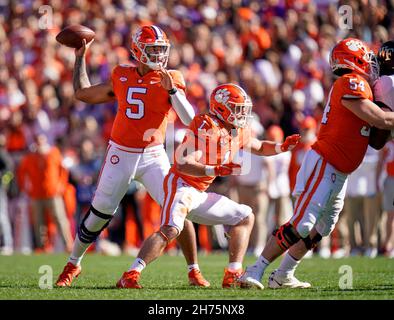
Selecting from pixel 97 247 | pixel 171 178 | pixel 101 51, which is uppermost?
pixel 171 178

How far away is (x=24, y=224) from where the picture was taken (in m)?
13.8

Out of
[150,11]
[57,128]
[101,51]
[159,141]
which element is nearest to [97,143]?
[57,128]

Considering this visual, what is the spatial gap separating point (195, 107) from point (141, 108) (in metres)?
6.26

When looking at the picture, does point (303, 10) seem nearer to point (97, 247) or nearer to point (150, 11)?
point (150, 11)

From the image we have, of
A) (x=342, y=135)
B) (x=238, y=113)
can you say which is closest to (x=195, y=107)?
(x=238, y=113)

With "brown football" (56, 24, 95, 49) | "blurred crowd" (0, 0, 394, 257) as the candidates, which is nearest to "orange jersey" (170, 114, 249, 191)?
"brown football" (56, 24, 95, 49)

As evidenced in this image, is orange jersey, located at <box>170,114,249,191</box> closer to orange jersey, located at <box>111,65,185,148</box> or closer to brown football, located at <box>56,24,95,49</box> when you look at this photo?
orange jersey, located at <box>111,65,185,148</box>

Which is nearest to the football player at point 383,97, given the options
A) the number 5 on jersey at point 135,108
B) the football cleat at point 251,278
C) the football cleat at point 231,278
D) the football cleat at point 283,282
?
the football cleat at point 283,282

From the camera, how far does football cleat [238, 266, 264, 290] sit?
22.2 ft

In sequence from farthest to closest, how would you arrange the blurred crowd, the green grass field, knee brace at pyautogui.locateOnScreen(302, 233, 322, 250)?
the blurred crowd < knee brace at pyautogui.locateOnScreen(302, 233, 322, 250) < the green grass field

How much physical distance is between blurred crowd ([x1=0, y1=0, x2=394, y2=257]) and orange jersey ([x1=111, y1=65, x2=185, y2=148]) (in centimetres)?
444

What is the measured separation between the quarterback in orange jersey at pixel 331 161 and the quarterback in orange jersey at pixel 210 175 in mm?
265

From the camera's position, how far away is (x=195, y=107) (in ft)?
44.5

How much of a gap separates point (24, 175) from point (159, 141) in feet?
21.4
